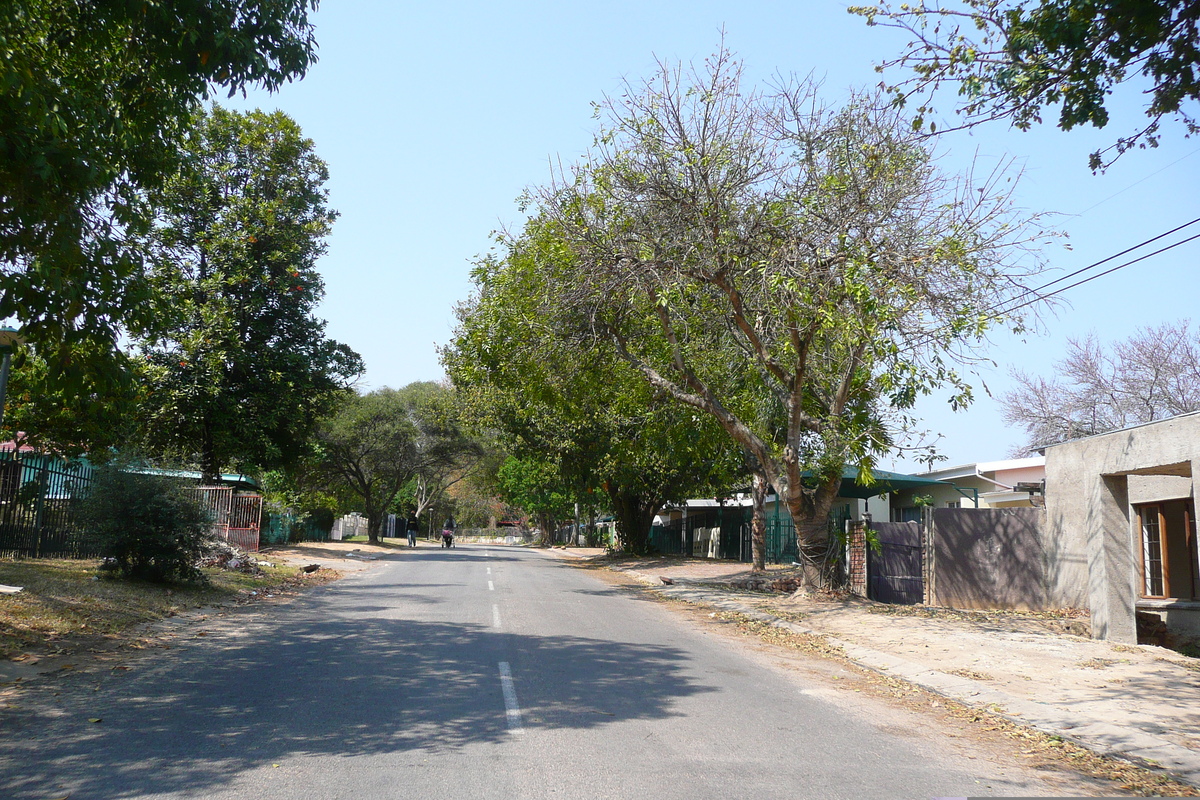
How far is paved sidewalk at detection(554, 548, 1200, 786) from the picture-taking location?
24.6ft

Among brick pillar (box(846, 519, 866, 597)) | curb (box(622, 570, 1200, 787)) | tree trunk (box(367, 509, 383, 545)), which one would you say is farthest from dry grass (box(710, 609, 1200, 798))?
tree trunk (box(367, 509, 383, 545))

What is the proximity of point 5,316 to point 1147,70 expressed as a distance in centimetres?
1097

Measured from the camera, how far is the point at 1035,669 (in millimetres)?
10562

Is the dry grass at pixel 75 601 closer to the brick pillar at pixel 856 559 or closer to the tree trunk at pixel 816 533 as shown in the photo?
the tree trunk at pixel 816 533

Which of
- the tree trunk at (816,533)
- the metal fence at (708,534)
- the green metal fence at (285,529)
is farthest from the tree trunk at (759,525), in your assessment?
the green metal fence at (285,529)

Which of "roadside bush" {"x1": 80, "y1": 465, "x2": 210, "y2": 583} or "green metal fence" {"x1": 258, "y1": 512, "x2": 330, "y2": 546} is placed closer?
"roadside bush" {"x1": 80, "y1": 465, "x2": 210, "y2": 583}

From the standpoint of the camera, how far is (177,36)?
8.80 m

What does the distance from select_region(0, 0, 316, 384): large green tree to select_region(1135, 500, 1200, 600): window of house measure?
16.5 metres

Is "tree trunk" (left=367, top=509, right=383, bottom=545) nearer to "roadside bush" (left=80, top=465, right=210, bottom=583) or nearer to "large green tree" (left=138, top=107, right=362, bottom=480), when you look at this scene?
"large green tree" (left=138, top=107, right=362, bottom=480)

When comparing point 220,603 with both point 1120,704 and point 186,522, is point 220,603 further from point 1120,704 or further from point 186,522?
point 1120,704

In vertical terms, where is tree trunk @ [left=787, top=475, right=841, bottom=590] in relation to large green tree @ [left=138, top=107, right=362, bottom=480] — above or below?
below

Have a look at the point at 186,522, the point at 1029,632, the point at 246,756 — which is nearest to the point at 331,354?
the point at 186,522

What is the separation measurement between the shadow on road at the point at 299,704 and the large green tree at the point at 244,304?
15.8 m

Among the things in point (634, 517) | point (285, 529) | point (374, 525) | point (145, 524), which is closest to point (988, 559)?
point (145, 524)
